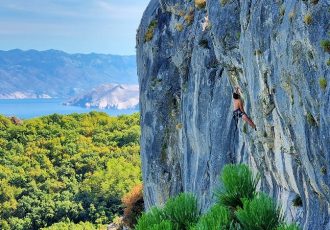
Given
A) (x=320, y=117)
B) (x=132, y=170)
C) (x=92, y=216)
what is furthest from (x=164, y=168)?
(x=132, y=170)

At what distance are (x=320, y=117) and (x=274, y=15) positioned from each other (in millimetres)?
3085

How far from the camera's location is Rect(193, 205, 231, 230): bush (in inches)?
215

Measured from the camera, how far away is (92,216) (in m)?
60.4

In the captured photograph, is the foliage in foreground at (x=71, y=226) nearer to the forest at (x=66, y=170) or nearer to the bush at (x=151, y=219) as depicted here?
the forest at (x=66, y=170)

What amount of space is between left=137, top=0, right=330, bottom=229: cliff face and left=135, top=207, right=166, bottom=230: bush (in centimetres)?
257

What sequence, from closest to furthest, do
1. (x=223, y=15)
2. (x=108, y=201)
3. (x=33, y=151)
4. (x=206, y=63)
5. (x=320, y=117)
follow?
(x=320, y=117), (x=223, y=15), (x=206, y=63), (x=108, y=201), (x=33, y=151)

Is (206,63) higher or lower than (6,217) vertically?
higher

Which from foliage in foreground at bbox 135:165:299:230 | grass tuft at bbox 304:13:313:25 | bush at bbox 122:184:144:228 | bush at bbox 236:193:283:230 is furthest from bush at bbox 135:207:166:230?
bush at bbox 122:184:144:228

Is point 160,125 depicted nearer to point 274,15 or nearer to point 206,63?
point 206,63

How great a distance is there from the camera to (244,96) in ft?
44.5

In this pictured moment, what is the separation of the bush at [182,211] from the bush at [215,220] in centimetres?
65

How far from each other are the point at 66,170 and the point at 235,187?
64.7m

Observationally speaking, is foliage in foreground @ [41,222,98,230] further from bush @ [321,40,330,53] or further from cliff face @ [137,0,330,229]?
bush @ [321,40,330,53]

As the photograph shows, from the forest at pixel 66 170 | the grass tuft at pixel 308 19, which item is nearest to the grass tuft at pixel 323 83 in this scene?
the grass tuft at pixel 308 19
